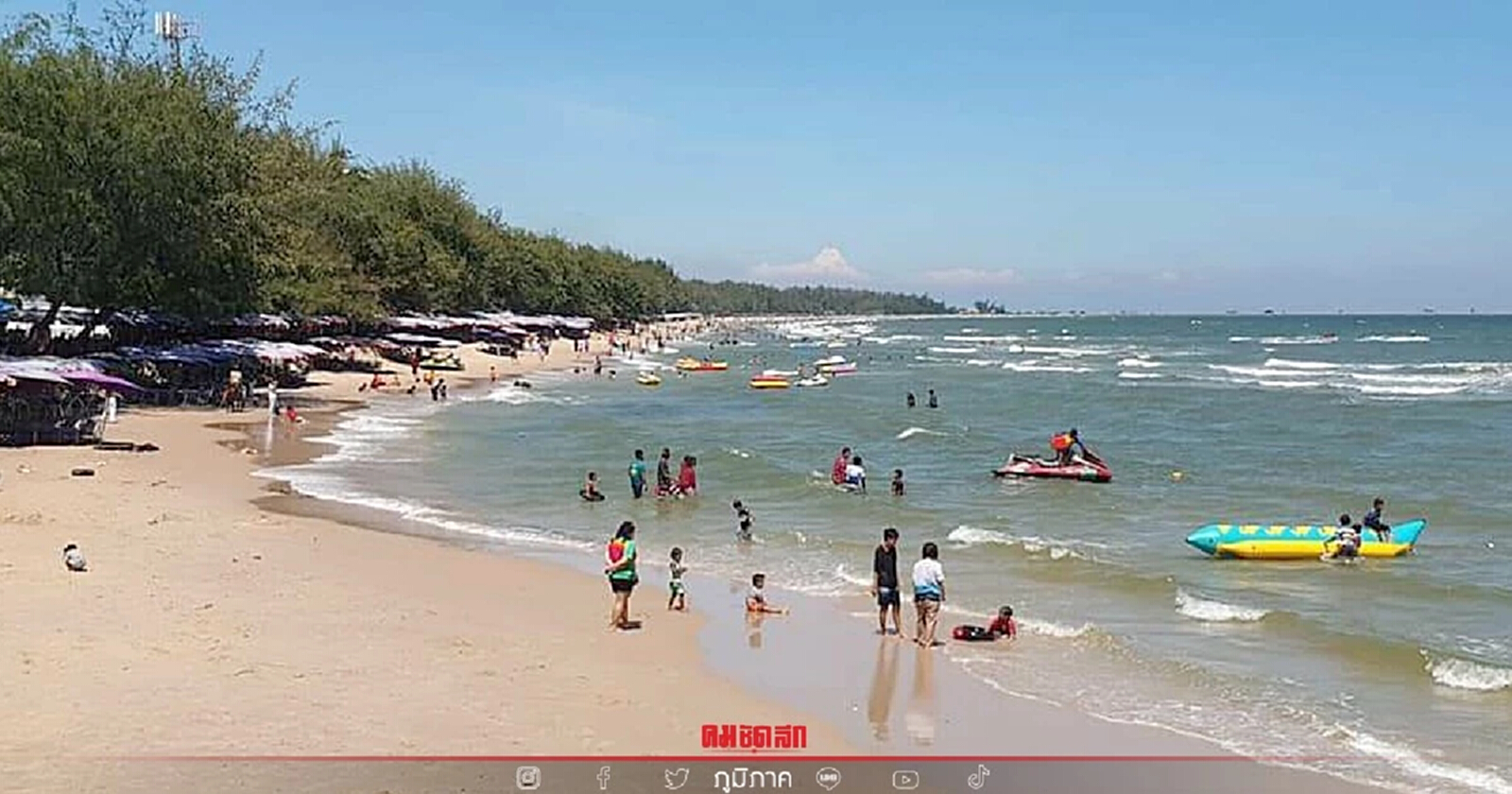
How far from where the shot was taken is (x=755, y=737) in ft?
37.4

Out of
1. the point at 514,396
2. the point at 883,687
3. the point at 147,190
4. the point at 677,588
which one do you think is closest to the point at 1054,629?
the point at 883,687

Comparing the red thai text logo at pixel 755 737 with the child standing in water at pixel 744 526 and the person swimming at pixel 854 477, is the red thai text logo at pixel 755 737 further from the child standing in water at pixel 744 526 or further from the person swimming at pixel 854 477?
the person swimming at pixel 854 477

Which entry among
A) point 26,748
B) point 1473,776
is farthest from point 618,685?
point 1473,776

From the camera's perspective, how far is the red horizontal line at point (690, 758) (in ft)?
31.3

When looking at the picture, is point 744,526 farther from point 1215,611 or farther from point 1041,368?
point 1041,368

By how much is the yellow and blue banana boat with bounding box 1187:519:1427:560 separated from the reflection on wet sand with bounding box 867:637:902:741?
885 centimetres

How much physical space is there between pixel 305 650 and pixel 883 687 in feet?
17.6

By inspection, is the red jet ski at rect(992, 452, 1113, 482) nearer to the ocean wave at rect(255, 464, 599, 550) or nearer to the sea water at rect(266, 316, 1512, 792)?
the sea water at rect(266, 316, 1512, 792)

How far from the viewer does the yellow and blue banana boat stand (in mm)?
22156

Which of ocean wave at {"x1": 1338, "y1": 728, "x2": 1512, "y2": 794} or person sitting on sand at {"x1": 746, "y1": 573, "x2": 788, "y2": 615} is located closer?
ocean wave at {"x1": 1338, "y1": 728, "x2": 1512, "y2": 794}

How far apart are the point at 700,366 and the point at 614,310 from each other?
75.3 metres

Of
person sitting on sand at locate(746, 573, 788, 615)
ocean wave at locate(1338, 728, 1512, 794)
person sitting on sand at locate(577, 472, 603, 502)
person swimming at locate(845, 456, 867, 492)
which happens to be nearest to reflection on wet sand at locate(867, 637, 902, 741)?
person sitting on sand at locate(746, 573, 788, 615)

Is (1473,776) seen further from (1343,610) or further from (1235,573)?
(1235,573)

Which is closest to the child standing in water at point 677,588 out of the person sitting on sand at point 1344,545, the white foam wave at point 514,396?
the person sitting on sand at point 1344,545
